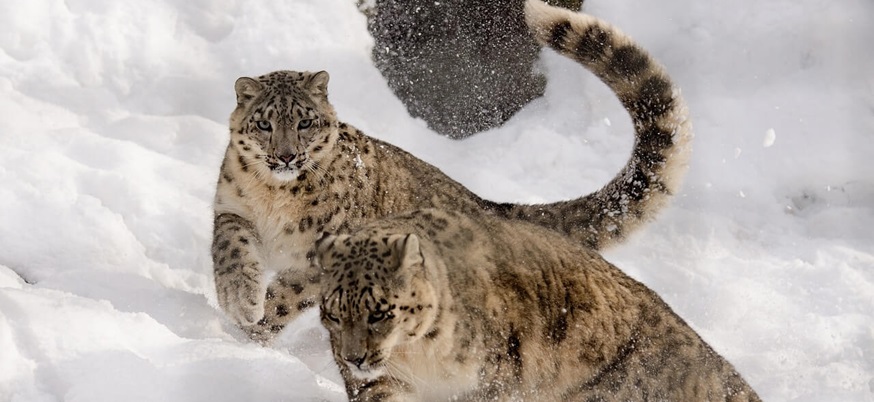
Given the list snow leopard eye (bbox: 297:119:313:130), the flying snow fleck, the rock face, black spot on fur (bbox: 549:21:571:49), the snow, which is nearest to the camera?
the snow

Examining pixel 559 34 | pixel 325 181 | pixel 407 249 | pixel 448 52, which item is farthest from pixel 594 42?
pixel 448 52

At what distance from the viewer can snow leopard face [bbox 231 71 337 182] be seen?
20.0 ft

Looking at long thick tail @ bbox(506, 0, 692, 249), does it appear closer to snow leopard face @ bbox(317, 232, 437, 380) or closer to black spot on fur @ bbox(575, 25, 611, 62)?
black spot on fur @ bbox(575, 25, 611, 62)

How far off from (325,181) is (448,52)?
12.6 feet

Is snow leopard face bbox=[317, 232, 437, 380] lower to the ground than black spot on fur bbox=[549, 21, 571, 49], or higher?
lower

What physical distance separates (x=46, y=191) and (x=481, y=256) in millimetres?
3262

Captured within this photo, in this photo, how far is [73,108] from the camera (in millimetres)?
8117

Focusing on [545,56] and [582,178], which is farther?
[545,56]

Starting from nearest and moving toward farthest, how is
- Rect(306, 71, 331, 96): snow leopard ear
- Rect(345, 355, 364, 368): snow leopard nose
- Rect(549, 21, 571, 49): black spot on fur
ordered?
Rect(345, 355, 364, 368): snow leopard nose, Rect(549, 21, 571, 49): black spot on fur, Rect(306, 71, 331, 96): snow leopard ear

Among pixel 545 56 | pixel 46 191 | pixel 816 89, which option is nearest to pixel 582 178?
pixel 545 56

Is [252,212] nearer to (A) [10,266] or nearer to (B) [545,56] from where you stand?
(A) [10,266]

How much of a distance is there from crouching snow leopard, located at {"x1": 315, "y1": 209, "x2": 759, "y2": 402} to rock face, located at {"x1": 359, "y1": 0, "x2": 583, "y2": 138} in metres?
4.68

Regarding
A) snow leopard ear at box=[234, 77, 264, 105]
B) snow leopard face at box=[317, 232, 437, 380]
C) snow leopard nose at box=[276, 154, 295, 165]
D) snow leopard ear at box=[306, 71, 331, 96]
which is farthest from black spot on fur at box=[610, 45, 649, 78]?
snow leopard face at box=[317, 232, 437, 380]

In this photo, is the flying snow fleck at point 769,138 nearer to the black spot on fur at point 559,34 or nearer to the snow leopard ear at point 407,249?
the black spot on fur at point 559,34
